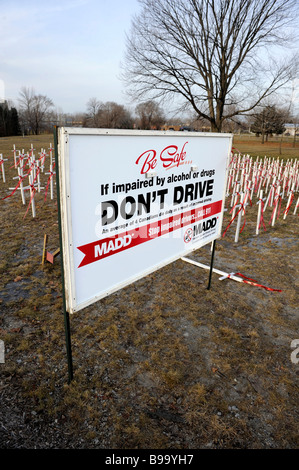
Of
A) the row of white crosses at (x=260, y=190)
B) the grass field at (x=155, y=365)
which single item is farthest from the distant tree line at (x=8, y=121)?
the grass field at (x=155, y=365)

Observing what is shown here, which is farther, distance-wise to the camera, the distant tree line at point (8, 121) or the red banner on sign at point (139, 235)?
the distant tree line at point (8, 121)

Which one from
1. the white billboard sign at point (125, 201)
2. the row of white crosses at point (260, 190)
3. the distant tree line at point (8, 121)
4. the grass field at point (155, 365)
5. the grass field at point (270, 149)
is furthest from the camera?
the distant tree line at point (8, 121)

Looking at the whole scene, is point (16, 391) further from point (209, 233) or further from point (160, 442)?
point (209, 233)

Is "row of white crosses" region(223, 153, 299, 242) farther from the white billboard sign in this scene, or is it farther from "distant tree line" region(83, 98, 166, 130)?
"distant tree line" region(83, 98, 166, 130)

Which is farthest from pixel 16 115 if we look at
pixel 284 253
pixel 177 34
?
pixel 284 253

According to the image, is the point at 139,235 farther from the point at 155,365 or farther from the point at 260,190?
the point at 260,190

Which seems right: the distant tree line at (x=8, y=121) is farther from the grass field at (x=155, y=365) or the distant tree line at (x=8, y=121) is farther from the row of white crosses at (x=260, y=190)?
the grass field at (x=155, y=365)

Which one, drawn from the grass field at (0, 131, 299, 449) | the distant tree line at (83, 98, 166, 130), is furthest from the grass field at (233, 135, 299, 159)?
the grass field at (0, 131, 299, 449)

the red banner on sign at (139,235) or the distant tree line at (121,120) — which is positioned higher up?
the distant tree line at (121,120)

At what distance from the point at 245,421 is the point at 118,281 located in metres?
1.75

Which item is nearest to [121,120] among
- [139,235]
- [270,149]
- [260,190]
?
[270,149]

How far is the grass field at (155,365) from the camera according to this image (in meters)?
2.53

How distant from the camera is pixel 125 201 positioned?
284 centimetres
